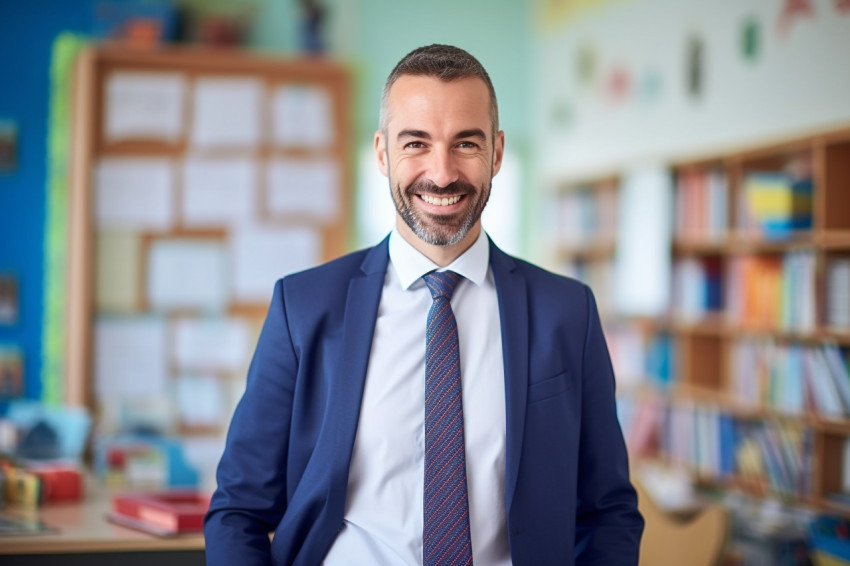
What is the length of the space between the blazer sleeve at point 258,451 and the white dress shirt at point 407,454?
13 cm

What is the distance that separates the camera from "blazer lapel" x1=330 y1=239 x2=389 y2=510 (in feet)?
5.45

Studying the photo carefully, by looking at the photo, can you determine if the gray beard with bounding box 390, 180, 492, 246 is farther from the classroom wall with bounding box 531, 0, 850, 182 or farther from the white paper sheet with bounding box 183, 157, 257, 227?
the white paper sheet with bounding box 183, 157, 257, 227

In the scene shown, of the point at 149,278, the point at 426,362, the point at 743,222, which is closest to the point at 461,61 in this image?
the point at 426,362

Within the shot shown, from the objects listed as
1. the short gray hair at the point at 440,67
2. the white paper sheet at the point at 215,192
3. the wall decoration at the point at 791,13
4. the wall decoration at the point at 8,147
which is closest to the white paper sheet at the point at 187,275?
the white paper sheet at the point at 215,192

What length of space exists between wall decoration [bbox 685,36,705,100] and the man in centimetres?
326

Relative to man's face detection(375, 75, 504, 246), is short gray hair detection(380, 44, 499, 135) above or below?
above

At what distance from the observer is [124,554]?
2293 mm

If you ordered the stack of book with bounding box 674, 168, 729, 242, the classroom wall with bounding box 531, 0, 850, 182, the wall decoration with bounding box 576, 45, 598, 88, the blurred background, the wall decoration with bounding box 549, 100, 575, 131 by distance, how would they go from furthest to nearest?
the wall decoration with bounding box 549, 100, 575, 131 < the wall decoration with bounding box 576, 45, 598, 88 < the stack of book with bounding box 674, 168, 729, 242 < the blurred background < the classroom wall with bounding box 531, 0, 850, 182

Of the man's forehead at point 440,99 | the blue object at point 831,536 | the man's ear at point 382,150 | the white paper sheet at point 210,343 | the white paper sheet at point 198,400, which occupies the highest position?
the man's forehead at point 440,99

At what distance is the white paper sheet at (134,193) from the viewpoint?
5117 mm

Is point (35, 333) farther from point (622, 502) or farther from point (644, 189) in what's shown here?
point (622, 502)

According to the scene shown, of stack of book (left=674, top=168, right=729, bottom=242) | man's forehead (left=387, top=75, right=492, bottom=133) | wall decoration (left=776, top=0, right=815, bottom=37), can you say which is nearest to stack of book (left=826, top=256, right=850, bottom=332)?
stack of book (left=674, top=168, right=729, bottom=242)

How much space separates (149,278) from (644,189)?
2483mm

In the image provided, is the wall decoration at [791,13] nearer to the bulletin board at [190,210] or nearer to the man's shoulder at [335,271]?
the bulletin board at [190,210]
